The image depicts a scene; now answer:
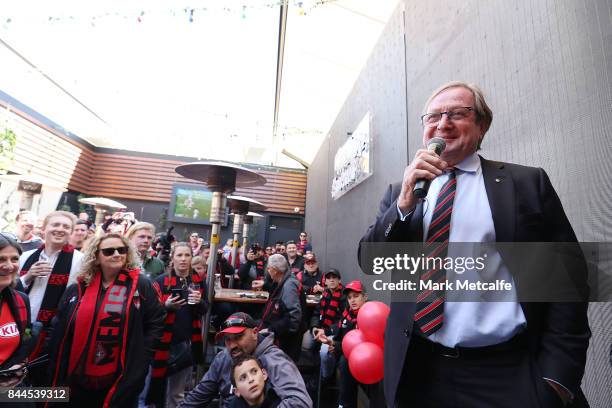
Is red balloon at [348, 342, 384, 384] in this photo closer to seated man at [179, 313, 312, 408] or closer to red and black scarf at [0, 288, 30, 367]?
seated man at [179, 313, 312, 408]

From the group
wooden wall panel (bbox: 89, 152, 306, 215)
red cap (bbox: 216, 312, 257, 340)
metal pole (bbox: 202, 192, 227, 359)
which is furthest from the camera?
wooden wall panel (bbox: 89, 152, 306, 215)

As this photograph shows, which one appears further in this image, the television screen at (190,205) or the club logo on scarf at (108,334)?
the television screen at (190,205)

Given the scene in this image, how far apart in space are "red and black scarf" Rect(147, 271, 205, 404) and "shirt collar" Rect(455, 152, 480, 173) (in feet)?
7.93

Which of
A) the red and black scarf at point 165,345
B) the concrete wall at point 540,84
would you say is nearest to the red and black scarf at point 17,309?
the red and black scarf at point 165,345

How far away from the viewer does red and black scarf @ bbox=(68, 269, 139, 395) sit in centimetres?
178

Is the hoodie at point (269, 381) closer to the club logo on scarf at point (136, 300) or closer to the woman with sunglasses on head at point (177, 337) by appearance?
the club logo on scarf at point (136, 300)

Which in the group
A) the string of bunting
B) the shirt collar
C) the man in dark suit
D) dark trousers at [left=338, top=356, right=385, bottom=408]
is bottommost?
dark trousers at [left=338, top=356, right=385, bottom=408]

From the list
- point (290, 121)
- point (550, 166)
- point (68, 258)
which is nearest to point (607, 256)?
point (550, 166)

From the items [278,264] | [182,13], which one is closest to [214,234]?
[278,264]

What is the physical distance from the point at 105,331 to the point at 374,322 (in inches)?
68.3

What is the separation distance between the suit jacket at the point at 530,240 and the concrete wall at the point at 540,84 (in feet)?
2.21

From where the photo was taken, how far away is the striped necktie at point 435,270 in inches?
31.7

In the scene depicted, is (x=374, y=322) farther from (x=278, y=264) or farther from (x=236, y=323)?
(x=278, y=264)

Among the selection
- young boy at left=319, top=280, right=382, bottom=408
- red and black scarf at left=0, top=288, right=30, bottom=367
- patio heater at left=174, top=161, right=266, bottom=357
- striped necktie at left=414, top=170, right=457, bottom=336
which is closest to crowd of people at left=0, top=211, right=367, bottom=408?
red and black scarf at left=0, top=288, right=30, bottom=367
